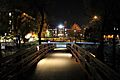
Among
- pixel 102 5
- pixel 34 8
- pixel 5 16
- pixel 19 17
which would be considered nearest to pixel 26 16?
pixel 19 17

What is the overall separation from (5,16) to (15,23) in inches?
194

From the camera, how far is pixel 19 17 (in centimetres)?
4869

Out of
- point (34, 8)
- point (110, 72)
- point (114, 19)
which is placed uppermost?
point (34, 8)

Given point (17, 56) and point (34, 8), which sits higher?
point (34, 8)

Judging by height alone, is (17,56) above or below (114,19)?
below

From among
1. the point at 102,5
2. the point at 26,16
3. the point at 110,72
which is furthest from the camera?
the point at 26,16

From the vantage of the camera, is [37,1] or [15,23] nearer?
[37,1]

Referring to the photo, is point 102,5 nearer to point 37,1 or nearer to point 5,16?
point 37,1

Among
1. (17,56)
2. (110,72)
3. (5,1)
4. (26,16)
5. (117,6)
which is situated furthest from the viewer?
(26,16)

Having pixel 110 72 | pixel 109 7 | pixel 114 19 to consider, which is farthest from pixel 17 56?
pixel 114 19

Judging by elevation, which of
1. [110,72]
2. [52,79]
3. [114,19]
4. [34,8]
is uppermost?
[34,8]

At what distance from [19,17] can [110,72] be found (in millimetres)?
42654

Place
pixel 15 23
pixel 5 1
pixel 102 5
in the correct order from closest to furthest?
pixel 102 5
pixel 5 1
pixel 15 23

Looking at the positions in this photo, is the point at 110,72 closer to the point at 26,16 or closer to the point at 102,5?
the point at 102,5
